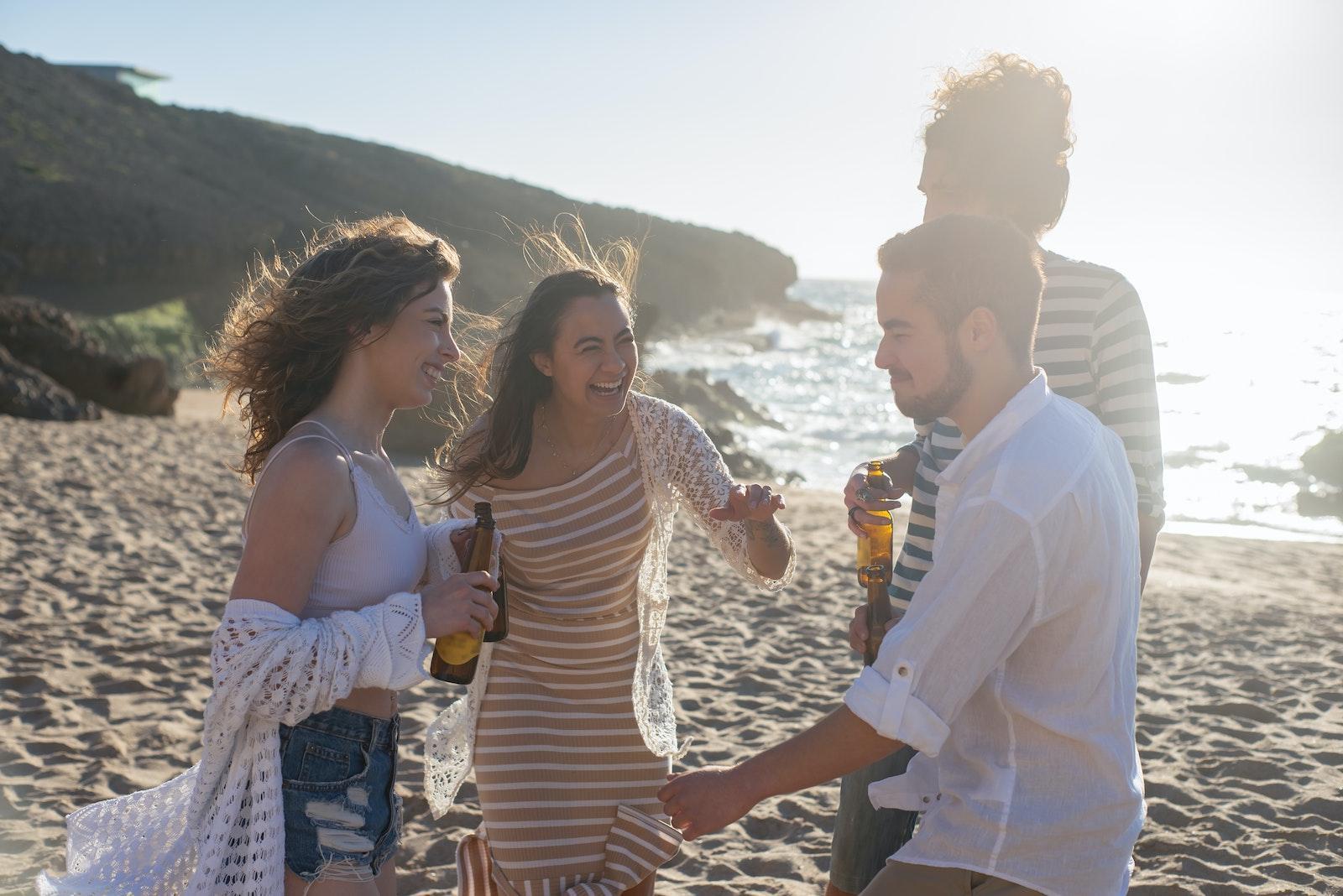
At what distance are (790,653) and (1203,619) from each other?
3823mm

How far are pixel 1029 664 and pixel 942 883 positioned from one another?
0.47 meters

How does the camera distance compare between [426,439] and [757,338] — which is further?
[757,338]

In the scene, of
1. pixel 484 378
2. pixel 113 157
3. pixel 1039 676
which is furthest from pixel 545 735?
pixel 113 157

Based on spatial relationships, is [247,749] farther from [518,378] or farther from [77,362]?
[77,362]

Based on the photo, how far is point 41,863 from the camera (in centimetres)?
414

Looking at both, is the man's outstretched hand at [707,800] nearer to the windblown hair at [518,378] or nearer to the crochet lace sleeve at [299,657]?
the crochet lace sleeve at [299,657]

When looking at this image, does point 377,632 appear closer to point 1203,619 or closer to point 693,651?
point 693,651

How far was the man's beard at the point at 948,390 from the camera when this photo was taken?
2111 millimetres

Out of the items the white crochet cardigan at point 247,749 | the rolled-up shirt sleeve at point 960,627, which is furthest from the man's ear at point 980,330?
the white crochet cardigan at point 247,749

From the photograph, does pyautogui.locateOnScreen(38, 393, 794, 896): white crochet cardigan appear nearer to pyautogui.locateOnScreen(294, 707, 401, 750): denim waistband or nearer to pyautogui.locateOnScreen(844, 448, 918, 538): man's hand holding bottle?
pyautogui.locateOnScreen(294, 707, 401, 750): denim waistband

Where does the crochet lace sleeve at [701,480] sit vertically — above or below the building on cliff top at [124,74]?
below

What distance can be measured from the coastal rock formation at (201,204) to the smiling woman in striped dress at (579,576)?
22.5 feet

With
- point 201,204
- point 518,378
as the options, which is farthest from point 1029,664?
point 201,204

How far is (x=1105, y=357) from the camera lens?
9.71 feet
